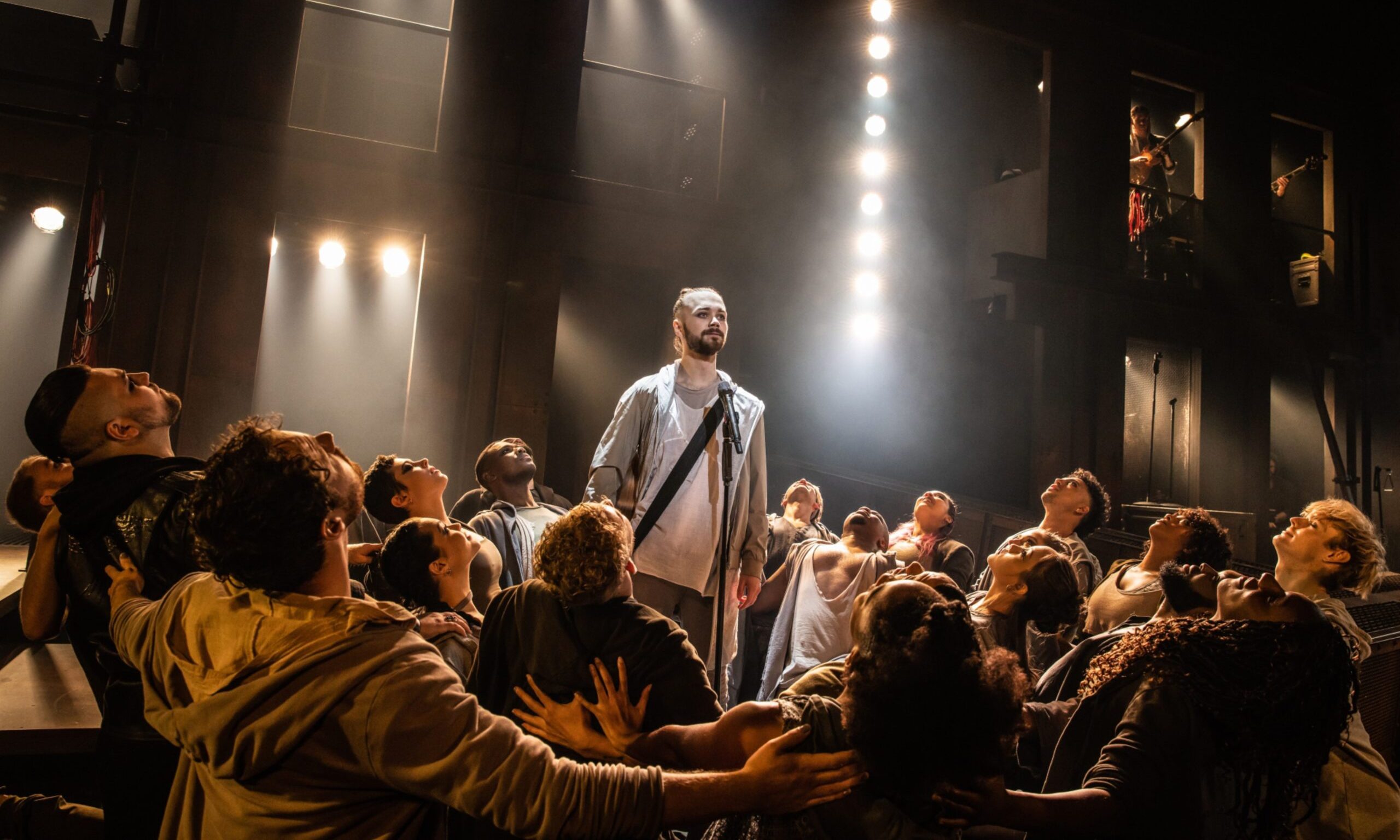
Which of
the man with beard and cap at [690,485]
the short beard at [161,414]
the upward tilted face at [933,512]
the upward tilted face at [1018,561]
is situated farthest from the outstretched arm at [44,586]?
the upward tilted face at [933,512]

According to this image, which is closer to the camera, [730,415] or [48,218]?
[730,415]

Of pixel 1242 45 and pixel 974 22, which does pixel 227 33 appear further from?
pixel 1242 45

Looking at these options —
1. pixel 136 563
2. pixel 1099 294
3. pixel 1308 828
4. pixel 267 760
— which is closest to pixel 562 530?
pixel 267 760

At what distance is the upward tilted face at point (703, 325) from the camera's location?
13.3 feet

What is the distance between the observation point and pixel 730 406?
3.99 meters

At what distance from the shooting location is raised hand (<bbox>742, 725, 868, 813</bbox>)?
5.48 ft

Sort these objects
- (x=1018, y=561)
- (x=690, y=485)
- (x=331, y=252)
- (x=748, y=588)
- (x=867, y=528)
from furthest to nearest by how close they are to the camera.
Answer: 1. (x=331, y=252)
2. (x=867, y=528)
3. (x=748, y=588)
4. (x=690, y=485)
5. (x=1018, y=561)

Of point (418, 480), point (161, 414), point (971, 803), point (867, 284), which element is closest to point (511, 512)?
point (418, 480)

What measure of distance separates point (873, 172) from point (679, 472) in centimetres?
846

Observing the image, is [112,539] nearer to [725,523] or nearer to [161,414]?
[161,414]

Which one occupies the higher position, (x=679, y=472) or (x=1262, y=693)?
(x=679, y=472)

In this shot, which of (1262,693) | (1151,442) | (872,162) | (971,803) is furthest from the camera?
(1151,442)

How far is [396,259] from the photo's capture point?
8773 millimetres

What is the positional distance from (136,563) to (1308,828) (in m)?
3.52
